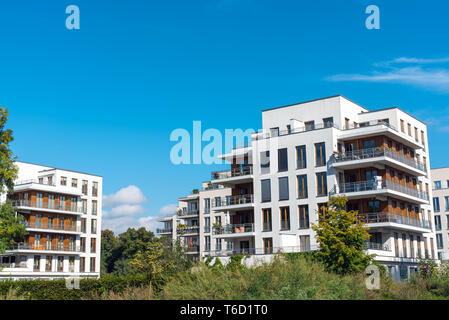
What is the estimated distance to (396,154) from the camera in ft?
154

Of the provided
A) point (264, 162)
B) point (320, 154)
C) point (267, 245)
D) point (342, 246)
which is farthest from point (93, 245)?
point (342, 246)

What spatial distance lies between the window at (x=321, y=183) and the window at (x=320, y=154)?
0.90 meters

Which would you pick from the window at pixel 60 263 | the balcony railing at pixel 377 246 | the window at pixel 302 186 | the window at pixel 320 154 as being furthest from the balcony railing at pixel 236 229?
the window at pixel 60 263

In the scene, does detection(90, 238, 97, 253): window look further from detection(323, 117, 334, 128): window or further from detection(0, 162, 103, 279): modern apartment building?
detection(323, 117, 334, 128): window

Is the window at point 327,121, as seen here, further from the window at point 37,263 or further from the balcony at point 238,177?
the window at point 37,263

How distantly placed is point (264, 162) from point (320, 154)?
5.68 metres

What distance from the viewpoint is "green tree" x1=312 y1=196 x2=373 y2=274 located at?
1280 inches

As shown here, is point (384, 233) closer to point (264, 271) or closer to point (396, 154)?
point (396, 154)

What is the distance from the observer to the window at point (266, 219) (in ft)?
160

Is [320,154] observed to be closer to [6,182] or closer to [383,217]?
[383,217]

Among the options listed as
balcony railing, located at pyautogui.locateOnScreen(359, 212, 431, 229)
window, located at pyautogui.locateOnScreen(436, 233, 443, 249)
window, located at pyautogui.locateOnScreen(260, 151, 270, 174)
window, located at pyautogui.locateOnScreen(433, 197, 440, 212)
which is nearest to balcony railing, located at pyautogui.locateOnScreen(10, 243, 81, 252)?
window, located at pyautogui.locateOnScreen(260, 151, 270, 174)

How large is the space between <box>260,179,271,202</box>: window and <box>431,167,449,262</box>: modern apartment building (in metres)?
35.1

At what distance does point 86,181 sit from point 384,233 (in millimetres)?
43611
